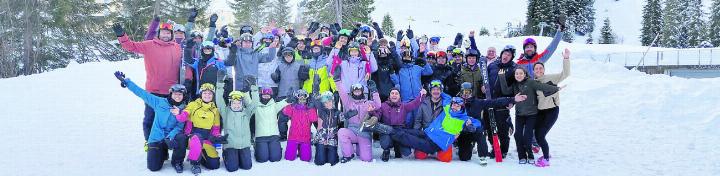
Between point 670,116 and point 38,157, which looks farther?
point 670,116

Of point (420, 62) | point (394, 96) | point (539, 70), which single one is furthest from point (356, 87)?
point (539, 70)

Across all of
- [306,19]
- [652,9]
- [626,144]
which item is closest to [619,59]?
[306,19]

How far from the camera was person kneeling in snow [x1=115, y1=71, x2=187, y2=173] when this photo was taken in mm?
5641

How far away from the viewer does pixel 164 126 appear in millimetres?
5793

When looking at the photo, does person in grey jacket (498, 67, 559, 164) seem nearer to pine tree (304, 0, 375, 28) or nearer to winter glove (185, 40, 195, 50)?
winter glove (185, 40, 195, 50)

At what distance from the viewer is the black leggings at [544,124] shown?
6219mm

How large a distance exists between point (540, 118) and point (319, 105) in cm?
283

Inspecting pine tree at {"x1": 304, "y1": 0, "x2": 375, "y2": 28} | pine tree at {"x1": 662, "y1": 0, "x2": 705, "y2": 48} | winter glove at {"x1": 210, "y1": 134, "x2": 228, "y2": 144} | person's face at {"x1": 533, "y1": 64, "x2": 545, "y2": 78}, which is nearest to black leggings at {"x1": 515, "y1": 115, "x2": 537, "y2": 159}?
person's face at {"x1": 533, "y1": 64, "x2": 545, "y2": 78}

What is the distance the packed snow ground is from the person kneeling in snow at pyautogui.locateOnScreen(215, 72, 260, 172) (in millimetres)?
176

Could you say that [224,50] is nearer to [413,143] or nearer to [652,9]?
[413,143]

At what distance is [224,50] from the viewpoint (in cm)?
827

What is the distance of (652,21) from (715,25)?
862 cm

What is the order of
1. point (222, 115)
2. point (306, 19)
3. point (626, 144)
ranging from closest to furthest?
point (222, 115)
point (626, 144)
point (306, 19)

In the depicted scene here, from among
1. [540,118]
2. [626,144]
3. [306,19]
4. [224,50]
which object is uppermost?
[306,19]
